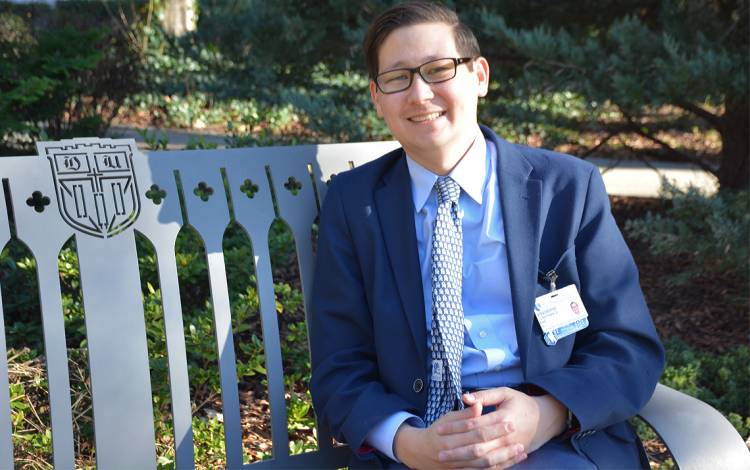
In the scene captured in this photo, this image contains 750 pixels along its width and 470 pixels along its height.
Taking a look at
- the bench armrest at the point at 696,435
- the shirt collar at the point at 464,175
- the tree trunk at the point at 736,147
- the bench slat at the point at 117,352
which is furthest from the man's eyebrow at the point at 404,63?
the tree trunk at the point at 736,147

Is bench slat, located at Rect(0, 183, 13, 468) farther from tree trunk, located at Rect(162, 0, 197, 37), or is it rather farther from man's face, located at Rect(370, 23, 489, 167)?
tree trunk, located at Rect(162, 0, 197, 37)

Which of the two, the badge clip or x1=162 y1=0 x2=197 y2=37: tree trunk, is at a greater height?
x1=162 y1=0 x2=197 y2=37: tree trunk

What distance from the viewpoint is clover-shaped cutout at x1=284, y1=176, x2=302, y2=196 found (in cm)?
290

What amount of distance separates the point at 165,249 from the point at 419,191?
0.77 metres

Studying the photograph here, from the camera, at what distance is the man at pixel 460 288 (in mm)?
2447

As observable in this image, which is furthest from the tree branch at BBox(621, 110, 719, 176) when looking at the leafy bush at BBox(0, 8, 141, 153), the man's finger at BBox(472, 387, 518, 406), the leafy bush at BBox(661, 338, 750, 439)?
the man's finger at BBox(472, 387, 518, 406)

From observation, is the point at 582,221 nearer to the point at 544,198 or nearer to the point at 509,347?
the point at 544,198

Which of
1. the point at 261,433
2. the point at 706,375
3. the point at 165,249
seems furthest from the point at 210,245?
the point at 706,375

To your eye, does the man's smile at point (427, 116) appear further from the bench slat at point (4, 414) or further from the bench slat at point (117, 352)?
the bench slat at point (4, 414)

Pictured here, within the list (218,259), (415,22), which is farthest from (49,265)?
(415,22)

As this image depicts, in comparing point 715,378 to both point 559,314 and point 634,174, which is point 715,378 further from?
point 634,174

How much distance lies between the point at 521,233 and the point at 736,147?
468cm

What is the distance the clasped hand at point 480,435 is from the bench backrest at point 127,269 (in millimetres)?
517

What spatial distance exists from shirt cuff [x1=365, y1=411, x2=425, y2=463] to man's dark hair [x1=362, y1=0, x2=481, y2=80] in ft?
3.22
